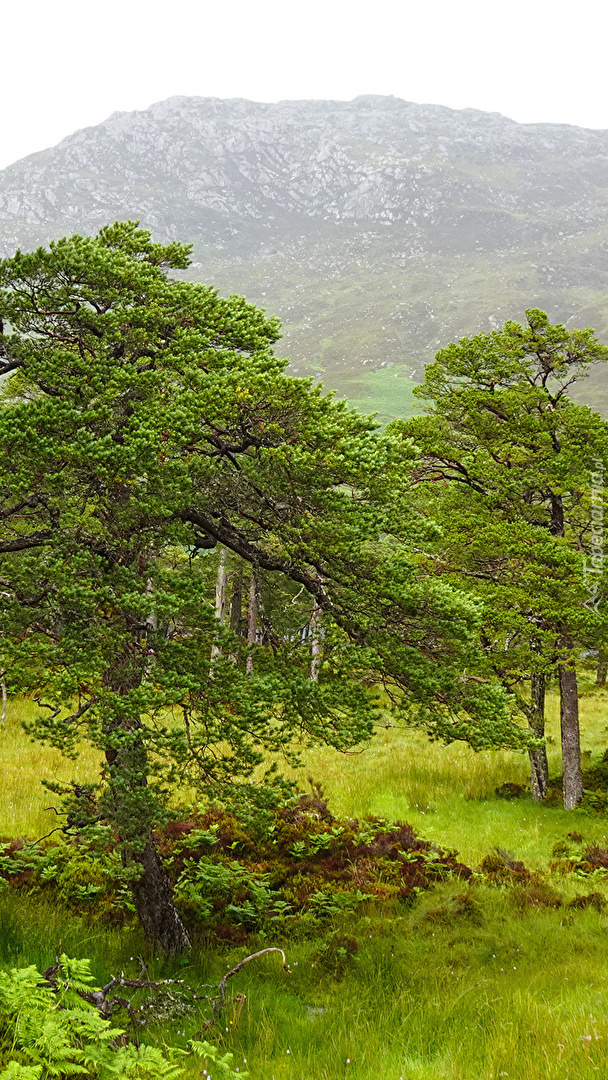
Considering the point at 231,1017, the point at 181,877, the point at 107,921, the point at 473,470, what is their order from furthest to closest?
1. the point at 473,470
2. the point at 181,877
3. the point at 107,921
4. the point at 231,1017

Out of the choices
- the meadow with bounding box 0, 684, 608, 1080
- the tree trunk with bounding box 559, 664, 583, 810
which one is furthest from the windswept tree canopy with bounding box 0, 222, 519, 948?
the tree trunk with bounding box 559, 664, 583, 810

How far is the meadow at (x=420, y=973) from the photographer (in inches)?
213

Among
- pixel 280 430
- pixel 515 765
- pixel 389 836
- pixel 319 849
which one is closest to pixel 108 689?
pixel 280 430

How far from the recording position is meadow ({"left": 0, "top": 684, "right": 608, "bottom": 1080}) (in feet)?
17.7

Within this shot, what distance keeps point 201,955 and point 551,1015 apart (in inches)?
169

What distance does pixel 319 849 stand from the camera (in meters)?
12.3

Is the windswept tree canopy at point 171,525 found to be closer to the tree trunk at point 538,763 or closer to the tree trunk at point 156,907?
the tree trunk at point 156,907

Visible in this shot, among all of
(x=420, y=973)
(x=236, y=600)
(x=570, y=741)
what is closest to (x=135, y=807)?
(x=420, y=973)

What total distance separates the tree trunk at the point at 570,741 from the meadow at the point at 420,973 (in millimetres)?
934

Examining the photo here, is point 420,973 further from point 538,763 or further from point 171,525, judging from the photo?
point 538,763

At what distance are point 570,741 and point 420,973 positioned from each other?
874 centimetres

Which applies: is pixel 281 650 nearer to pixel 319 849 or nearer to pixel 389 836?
pixel 319 849

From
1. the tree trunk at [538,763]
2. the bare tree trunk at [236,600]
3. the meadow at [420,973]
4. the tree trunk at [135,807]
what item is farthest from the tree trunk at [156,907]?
the bare tree trunk at [236,600]

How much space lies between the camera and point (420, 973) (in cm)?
769
